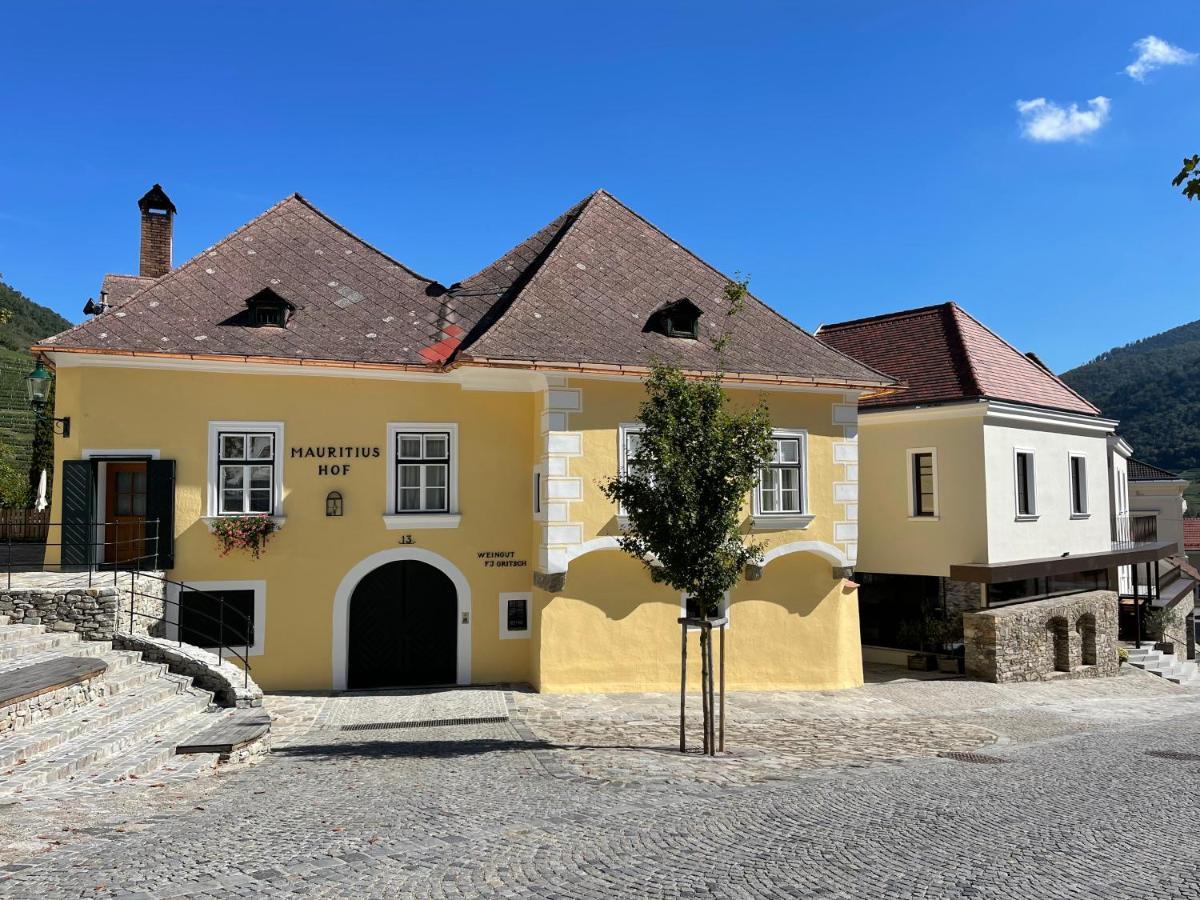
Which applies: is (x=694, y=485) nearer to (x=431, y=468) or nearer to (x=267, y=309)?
(x=431, y=468)

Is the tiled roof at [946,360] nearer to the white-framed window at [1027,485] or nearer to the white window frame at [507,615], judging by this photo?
the white-framed window at [1027,485]

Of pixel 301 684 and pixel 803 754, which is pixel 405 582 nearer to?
pixel 301 684

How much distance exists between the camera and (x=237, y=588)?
15.2m

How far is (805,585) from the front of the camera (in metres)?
17.2

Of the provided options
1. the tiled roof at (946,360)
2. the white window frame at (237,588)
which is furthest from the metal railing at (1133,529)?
the white window frame at (237,588)

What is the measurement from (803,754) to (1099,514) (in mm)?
17513

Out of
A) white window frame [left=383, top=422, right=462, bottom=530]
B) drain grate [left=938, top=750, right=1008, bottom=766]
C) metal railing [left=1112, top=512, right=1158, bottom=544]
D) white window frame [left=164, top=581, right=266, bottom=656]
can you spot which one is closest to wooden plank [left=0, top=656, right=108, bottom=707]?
white window frame [left=164, top=581, right=266, bottom=656]

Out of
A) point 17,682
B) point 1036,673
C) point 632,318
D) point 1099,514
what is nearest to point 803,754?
point 632,318

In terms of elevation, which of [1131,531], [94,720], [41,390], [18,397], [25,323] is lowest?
[94,720]

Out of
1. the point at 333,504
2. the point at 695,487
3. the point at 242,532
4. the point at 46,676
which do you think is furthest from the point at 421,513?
the point at 695,487

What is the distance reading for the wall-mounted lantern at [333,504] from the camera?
1570 cm

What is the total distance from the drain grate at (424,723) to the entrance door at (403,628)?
2.78 metres

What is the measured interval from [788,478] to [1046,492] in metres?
9.41

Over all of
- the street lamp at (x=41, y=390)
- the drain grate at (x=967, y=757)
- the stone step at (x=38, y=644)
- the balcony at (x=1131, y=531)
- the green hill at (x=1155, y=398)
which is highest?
the green hill at (x=1155, y=398)
